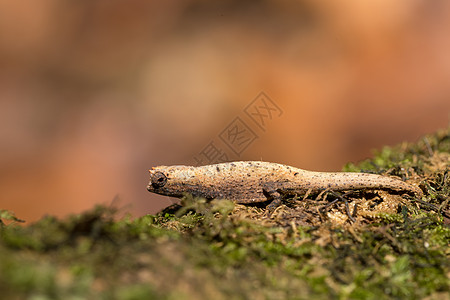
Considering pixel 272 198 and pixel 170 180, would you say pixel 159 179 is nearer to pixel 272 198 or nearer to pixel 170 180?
pixel 170 180

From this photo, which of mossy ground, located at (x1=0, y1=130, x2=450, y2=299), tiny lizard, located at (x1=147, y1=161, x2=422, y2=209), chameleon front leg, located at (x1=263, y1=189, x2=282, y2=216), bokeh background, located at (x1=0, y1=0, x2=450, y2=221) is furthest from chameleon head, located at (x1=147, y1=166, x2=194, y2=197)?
bokeh background, located at (x1=0, y1=0, x2=450, y2=221)

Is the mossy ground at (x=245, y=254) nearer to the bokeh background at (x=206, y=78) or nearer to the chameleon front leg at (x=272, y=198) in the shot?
the chameleon front leg at (x=272, y=198)

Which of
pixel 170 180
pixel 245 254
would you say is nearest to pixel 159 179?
pixel 170 180

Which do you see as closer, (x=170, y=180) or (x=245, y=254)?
(x=245, y=254)

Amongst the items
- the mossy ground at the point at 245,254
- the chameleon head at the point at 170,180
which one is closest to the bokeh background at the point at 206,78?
the chameleon head at the point at 170,180

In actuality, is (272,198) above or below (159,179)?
below

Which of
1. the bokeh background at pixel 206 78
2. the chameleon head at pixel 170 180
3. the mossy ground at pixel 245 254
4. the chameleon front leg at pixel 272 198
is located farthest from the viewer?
the bokeh background at pixel 206 78
